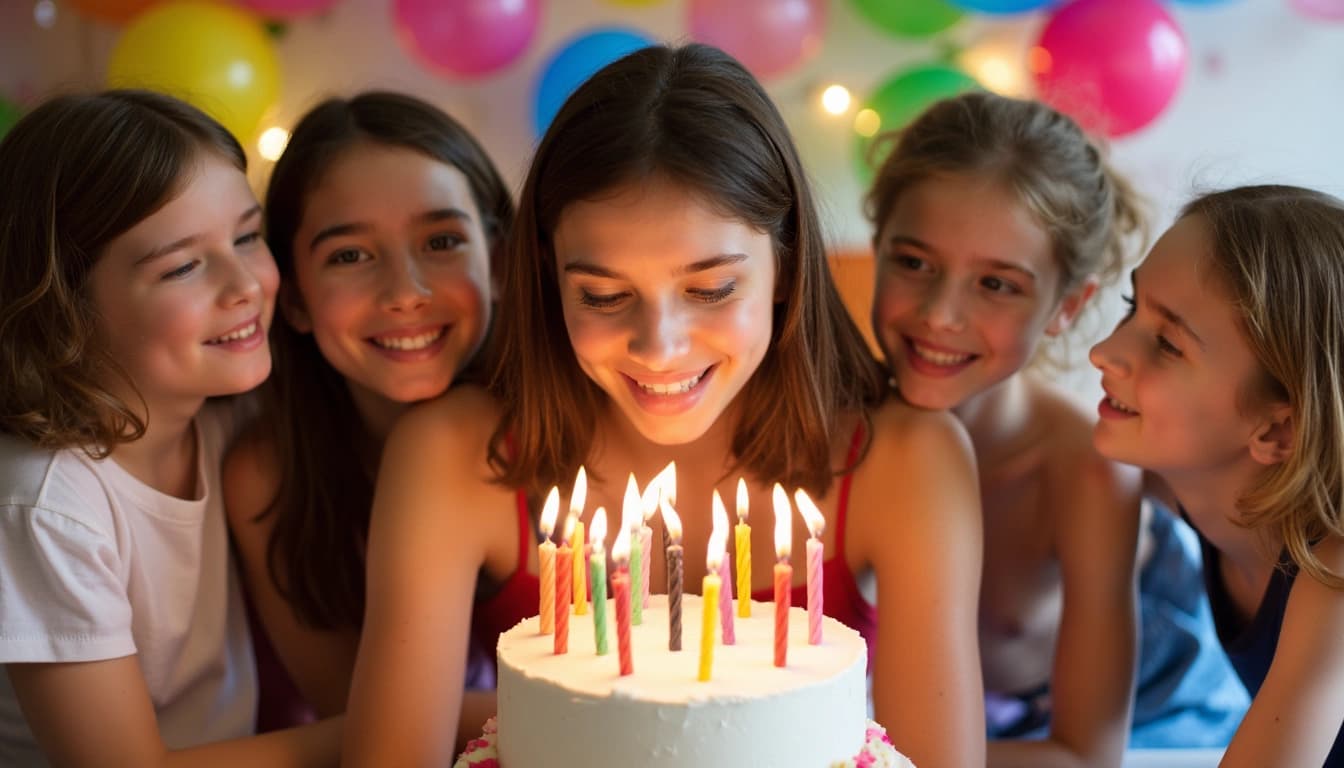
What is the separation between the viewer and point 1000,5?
3973 mm

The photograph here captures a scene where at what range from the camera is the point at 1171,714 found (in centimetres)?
282

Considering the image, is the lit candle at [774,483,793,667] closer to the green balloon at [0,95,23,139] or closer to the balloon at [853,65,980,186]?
the balloon at [853,65,980,186]

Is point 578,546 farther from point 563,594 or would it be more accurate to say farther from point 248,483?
point 248,483

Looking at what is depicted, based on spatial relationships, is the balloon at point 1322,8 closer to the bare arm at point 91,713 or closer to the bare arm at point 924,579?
the bare arm at point 924,579

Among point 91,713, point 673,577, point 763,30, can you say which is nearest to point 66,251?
point 91,713

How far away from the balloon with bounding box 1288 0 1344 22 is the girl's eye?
3.37m

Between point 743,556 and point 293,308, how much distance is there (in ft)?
3.77

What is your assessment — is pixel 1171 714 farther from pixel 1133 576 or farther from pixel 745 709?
pixel 745 709

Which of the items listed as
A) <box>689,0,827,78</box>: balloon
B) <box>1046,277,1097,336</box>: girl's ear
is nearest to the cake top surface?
<box>1046,277,1097,336</box>: girl's ear

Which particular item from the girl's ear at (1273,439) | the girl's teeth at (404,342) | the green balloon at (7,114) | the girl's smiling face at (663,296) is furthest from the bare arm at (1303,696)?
the green balloon at (7,114)

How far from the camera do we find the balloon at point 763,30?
401 centimetres

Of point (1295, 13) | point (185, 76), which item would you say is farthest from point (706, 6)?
point (1295, 13)

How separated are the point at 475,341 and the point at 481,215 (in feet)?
0.81

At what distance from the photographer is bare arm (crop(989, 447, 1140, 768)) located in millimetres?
2146
